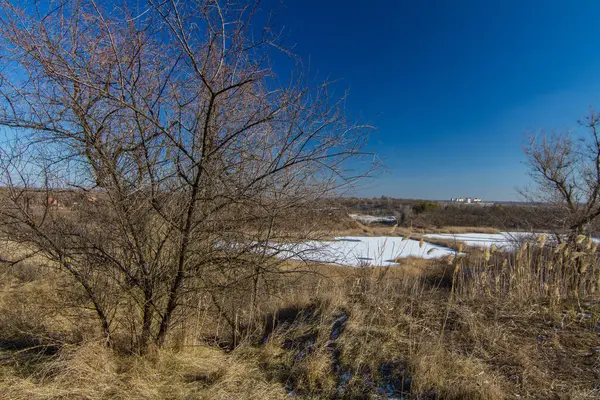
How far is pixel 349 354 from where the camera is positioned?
311cm

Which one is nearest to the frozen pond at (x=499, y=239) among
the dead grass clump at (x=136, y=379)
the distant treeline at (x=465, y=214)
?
the distant treeline at (x=465, y=214)

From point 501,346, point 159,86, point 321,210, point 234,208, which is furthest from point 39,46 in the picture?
point 501,346

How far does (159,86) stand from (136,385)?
8.08ft

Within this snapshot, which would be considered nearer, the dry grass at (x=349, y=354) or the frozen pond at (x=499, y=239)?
the dry grass at (x=349, y=354)

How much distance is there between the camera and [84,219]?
293 cm

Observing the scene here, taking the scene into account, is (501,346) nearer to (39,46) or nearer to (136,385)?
(136,385)

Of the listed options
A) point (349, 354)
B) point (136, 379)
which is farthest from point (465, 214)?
point (136, 379)

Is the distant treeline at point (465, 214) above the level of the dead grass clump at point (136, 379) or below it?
above

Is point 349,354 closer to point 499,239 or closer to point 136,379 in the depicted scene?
point 136,379

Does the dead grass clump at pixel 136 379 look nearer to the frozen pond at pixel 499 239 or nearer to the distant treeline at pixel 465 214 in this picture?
the distant treeline at pixel 465 214

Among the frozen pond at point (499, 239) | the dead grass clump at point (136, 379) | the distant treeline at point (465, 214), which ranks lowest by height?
the dead grass clump at point (136, 379)

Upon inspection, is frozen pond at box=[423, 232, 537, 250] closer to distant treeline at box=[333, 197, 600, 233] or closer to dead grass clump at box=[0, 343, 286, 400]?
distant treeline at box=[333, 197, 600, 233]

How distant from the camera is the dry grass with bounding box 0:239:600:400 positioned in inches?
99.2

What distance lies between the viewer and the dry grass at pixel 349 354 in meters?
2.52
